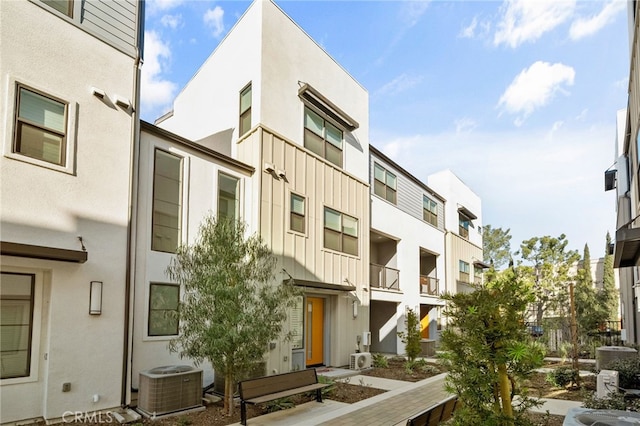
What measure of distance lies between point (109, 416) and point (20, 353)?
A: 1.83 m

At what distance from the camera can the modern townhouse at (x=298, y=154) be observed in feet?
40.1

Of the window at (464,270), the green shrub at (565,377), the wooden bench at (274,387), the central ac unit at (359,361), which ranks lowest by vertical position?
the central ac unit at (359,361)

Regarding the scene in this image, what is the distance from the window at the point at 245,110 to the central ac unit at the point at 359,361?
25.7 feet

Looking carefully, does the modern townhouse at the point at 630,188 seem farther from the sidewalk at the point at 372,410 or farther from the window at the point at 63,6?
the window at the point at 63,6

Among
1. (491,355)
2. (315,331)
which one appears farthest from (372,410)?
(315,331)

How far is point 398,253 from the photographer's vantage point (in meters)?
19.9

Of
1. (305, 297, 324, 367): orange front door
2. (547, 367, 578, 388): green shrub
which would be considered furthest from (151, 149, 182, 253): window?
(547, 367, 578, 388): green shrub

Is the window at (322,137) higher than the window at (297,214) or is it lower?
higher

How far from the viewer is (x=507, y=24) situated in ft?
42.6

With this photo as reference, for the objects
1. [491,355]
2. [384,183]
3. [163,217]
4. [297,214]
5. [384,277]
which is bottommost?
[491,355]

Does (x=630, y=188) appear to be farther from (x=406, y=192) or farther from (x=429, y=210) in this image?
(x=429, y=210)

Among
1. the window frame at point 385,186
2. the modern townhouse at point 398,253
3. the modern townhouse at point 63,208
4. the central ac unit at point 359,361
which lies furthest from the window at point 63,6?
the window frame at point 385,186

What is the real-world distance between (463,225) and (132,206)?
23.5 metres

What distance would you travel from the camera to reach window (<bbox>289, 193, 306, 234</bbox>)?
12.7 meters
